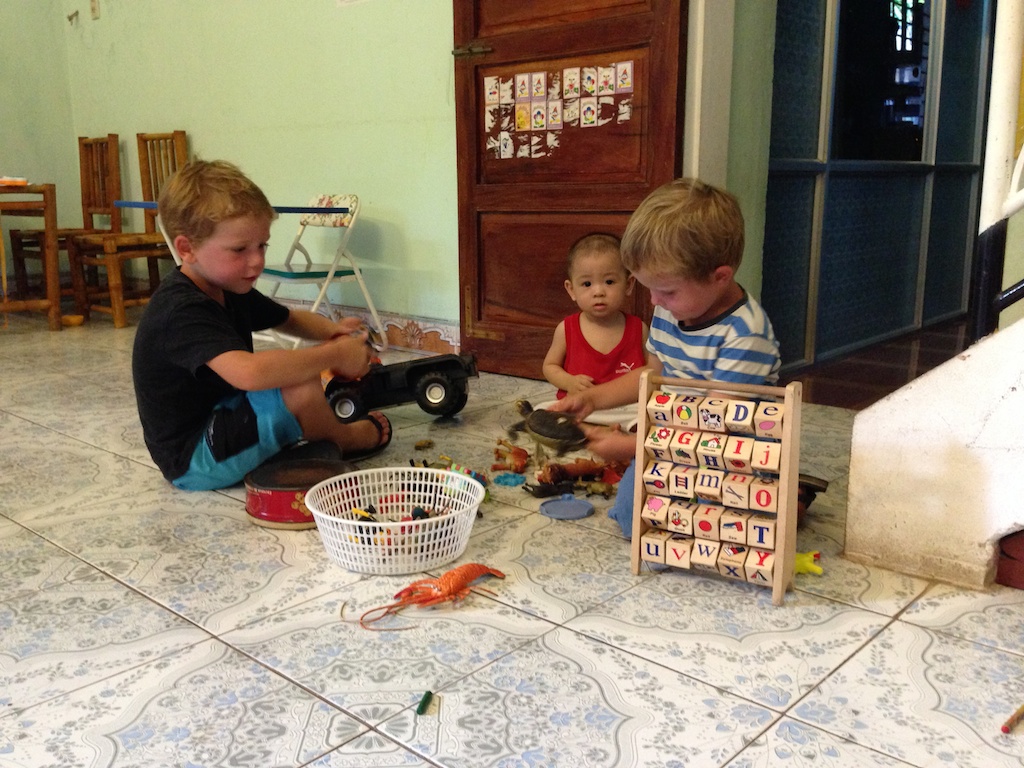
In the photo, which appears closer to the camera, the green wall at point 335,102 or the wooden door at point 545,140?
the wooden door at point 545,140

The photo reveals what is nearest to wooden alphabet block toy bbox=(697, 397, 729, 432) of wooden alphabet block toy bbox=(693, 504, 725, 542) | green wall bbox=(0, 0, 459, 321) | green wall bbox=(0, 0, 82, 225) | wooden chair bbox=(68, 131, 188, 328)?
wooden alphabet block toy bbox=(693, 504, 725, 542)

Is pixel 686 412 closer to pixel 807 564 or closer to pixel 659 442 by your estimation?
pixel 659 442

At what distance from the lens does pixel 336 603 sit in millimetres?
1517

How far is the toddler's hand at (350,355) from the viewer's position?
2059 millimetres

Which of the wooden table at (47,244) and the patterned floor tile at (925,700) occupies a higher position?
the wooden table at (47,244)

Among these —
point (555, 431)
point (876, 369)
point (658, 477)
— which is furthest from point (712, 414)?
point (876, 369)

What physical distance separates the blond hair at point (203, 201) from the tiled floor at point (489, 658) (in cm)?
64

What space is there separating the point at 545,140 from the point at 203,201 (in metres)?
1.51

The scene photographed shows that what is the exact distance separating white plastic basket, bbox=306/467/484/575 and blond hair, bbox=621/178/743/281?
21.2 inches

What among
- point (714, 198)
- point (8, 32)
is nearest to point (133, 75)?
point (8, 32)

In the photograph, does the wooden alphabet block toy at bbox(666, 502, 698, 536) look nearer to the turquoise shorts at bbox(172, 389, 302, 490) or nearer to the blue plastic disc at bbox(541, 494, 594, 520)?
the blue plastic disc at bbox(541, 494, 594, 520)

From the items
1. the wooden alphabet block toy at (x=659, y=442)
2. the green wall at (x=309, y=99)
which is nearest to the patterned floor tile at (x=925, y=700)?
the wooden alphabet block toy at (x=659, y=442)

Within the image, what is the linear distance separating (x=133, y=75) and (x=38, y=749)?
5.06 metres

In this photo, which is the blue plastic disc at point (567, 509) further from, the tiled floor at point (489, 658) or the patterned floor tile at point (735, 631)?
the patterned floor tile at point (735, 631)
